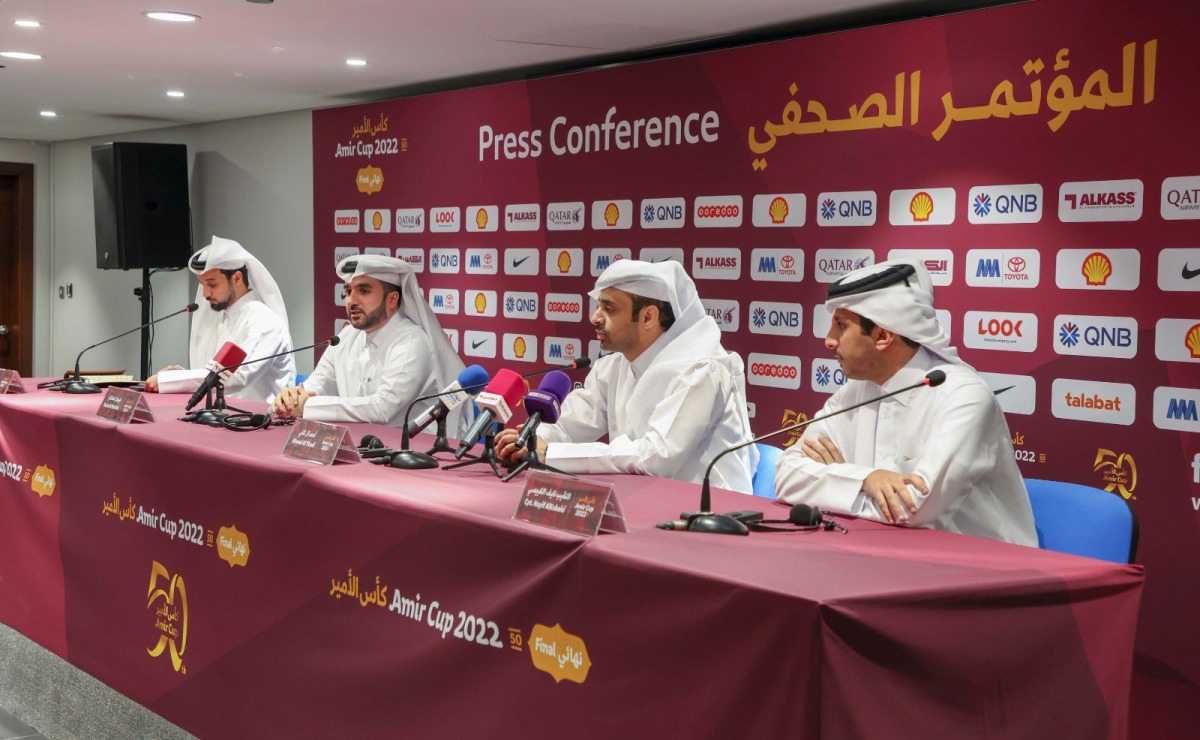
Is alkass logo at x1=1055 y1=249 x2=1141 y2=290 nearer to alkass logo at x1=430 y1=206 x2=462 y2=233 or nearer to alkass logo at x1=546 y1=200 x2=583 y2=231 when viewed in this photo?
alkass logo at x1=546 y1=200 x2=583 y2=231

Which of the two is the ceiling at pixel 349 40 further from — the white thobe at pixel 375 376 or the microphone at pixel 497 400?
the microphone at pixel 497 400

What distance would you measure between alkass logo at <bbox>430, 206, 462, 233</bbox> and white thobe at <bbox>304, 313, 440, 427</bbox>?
179 centimetres

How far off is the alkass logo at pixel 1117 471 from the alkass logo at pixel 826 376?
40.4 inches

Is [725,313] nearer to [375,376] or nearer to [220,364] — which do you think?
[375,376]

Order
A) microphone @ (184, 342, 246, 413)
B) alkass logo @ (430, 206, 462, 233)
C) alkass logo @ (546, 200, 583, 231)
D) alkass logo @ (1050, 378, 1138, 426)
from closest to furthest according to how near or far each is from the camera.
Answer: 1. microphone @ (184, 342, 246, 413)
2. alkass logo @ (1050, 378, 1138, 426)
3. alkass logo @ (546, 200, 583, 231)
4. alkass logo @ (430, 206, 462, 233)

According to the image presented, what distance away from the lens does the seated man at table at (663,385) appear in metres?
2.97

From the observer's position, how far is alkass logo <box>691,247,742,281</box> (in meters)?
4.98

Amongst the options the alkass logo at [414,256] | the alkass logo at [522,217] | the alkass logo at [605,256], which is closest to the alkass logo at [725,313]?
the alkass logo at [605,256]

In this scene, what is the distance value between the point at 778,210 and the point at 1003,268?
1.03m

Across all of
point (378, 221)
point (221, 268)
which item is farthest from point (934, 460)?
point (378, 221)

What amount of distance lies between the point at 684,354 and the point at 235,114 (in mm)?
5489

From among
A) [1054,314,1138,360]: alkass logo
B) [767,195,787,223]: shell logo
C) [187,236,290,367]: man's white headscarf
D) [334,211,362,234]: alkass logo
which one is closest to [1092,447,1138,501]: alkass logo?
[1054,314,1138,360]: alkass logo

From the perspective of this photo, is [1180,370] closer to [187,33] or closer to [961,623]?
[961,623]

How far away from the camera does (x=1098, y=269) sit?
3740mm
